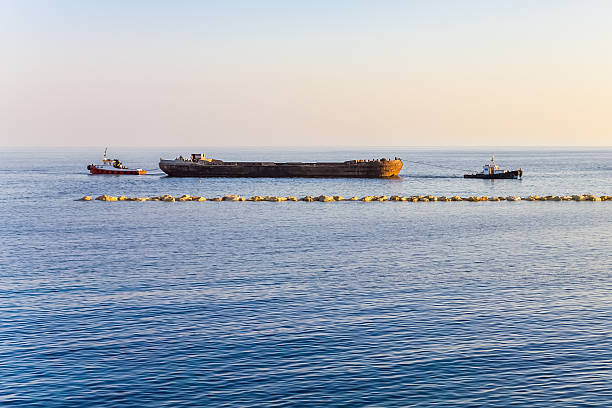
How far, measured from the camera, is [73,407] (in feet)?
76.1

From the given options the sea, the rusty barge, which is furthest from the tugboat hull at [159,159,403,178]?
the sea

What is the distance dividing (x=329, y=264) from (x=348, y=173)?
134m

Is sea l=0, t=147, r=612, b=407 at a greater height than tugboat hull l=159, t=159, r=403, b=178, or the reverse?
tugboat hull l=159, t=159, r=403, b=178

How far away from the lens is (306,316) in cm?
3566

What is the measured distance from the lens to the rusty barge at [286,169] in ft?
608

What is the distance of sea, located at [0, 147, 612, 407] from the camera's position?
25.0 meters

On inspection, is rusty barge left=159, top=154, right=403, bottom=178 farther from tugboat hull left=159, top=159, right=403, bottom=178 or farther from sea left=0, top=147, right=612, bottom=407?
sea left=0, top=147, right=612, bottom=407

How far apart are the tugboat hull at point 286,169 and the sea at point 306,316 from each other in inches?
4169

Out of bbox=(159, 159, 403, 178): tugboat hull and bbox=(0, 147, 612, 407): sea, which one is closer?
bbox=(0, 147, 612, 407): sea

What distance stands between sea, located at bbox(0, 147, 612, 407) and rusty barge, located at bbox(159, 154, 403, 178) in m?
106

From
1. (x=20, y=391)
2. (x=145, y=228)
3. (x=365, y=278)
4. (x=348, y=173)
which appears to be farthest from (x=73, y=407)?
(x=348, y=173)

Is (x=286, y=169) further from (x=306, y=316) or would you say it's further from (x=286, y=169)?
(x=306, y=316)

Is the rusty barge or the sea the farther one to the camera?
the rusty barge

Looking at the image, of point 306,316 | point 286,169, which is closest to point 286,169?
point 286,169
